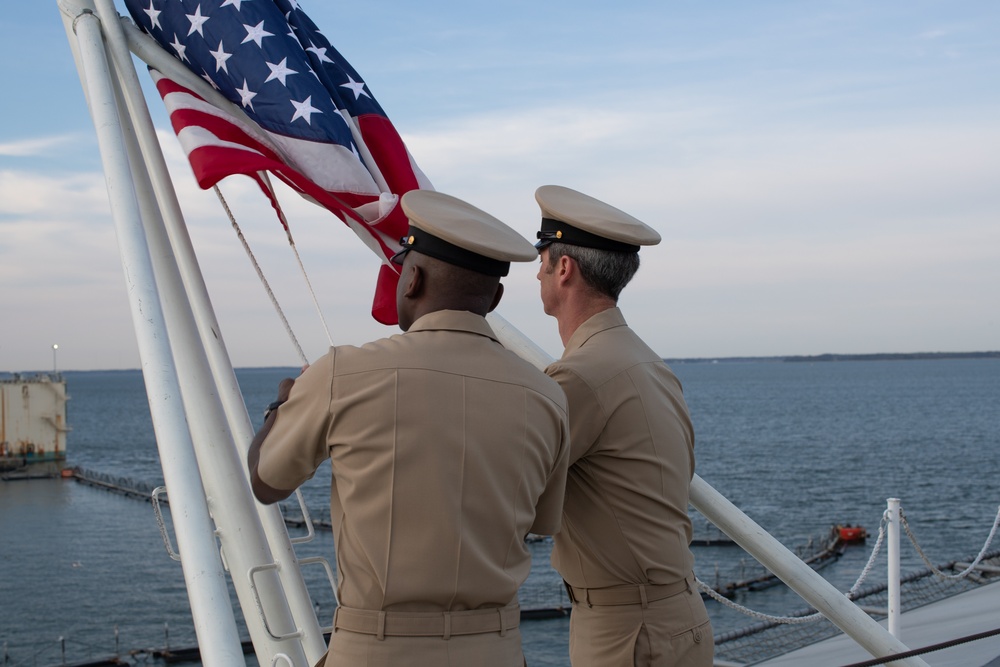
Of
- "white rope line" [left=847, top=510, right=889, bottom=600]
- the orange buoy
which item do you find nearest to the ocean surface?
the orange buoy

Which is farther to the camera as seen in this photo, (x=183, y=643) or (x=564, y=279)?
(x=183, y=643)

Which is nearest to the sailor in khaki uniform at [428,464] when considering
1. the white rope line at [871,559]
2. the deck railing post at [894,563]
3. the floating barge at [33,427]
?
the white rope line at [871,559]

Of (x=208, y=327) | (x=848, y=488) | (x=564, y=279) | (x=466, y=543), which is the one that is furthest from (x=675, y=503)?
(x=848, y=488)

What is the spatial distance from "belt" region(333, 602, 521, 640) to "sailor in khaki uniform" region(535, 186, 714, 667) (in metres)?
0.72

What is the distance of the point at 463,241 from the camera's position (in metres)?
2.32

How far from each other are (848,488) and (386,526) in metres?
66.2

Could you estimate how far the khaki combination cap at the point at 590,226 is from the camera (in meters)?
3.01

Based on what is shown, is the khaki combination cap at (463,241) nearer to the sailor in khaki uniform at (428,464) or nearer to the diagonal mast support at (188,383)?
the sailor in khaki uniform at (428,464)

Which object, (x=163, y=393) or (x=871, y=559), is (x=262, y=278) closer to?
(x=163, y=393)

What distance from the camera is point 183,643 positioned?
33312 mm

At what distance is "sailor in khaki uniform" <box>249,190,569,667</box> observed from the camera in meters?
2.17

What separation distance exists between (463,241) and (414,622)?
895 millimetres

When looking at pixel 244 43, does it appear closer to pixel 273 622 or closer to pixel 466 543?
pixel 273 622

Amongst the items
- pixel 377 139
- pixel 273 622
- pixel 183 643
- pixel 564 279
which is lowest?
pixel 183 643
